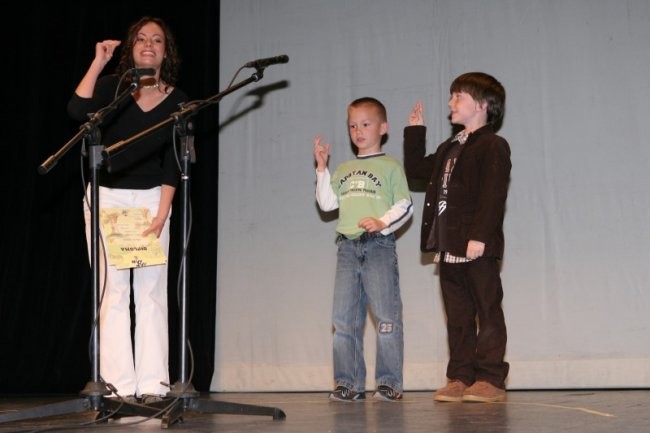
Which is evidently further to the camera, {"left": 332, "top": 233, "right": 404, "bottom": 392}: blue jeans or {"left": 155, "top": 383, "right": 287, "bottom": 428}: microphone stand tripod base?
{"left": 332, "top": 233, "right": 404, "bottom": 392}: blue jeans

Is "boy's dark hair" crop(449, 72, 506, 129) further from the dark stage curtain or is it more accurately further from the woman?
the dark stage curtain

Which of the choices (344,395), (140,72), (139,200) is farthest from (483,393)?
(140,72)

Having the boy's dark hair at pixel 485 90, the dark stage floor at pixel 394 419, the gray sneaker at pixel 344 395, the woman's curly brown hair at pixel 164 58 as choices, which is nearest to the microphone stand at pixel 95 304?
the dark stage floor at pixel 394 419

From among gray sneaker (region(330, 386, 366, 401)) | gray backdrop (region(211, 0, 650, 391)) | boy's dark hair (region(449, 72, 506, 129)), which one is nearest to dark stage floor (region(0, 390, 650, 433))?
gray sneaker (region(330, 386, 366, 401))

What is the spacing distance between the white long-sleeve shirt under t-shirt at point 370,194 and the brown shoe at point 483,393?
73 centimetres

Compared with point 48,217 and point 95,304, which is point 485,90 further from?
point 48,217

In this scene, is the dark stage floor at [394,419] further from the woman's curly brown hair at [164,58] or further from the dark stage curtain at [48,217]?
the dark stage curtain at [48,217]

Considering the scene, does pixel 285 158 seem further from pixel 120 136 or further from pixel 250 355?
pixel 120 136

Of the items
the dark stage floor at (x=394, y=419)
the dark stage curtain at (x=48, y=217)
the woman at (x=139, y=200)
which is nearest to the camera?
the dark stage floor at (x=394, y=419)

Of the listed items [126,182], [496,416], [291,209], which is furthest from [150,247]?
[291,209]

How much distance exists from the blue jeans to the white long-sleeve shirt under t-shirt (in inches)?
3.2

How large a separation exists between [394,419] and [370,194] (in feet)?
4.09

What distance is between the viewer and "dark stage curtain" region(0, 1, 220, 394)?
14.6 feet

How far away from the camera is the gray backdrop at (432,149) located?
4.18 metres
